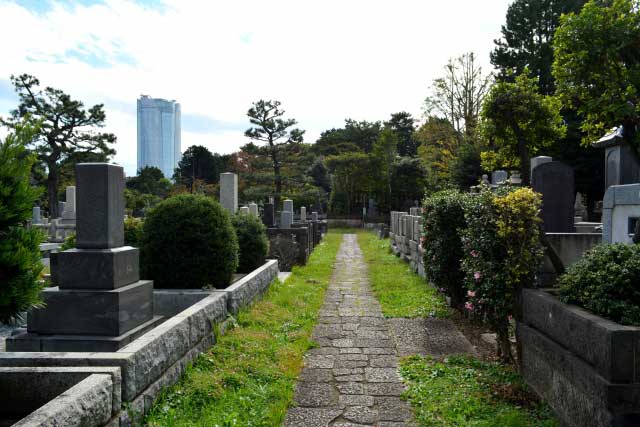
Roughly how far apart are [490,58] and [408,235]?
23.0 m

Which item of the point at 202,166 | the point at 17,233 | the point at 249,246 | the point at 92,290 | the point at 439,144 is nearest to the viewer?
the point at 17,233

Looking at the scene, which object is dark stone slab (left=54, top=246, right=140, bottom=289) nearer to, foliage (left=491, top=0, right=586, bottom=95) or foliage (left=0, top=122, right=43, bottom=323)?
foliage (left=0, top=122, right=43, bottom=323)

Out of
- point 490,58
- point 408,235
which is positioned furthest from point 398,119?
point 408,235

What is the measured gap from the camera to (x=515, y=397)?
407 centimetres

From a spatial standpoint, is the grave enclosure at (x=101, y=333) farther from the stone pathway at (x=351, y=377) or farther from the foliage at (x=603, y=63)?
the foliage at (x=603, y=63)

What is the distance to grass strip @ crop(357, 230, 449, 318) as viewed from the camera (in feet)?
25.1

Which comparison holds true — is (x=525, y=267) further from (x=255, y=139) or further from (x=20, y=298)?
(x=255, y=139)

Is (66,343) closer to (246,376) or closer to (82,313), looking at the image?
(82,313)

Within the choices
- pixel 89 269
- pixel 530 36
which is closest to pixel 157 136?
pixel 530 36

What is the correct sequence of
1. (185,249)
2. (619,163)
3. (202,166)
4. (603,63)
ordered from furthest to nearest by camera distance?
(202,166), (619,163), (185,249), (603,63)

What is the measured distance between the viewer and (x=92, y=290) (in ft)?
15.3

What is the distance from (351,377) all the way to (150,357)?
6.53 ft

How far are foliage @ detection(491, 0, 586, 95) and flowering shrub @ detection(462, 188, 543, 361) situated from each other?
92.0 feet

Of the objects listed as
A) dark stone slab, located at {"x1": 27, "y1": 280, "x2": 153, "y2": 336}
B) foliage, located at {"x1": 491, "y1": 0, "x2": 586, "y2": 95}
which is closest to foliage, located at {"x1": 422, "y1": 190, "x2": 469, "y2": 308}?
dark stone slab, located at {"x1": 27, "y1": 280, "x2": 153, "y2": 336}
